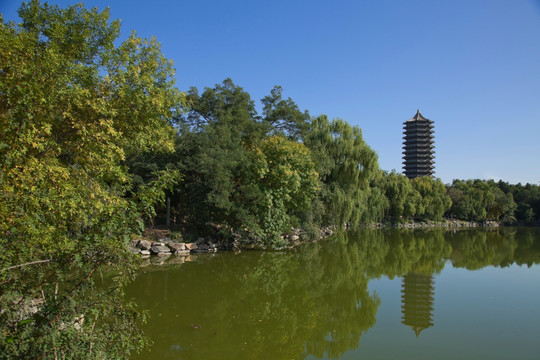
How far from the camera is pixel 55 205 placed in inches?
109

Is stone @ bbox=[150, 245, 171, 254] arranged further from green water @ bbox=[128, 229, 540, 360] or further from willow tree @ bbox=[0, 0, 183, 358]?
willow tree @ bbox=[0, 0, 183, 358]

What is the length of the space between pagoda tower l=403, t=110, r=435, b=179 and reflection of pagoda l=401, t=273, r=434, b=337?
3810 cm

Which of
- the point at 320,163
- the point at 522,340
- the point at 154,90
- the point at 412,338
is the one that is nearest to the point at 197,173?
the point at 320,163

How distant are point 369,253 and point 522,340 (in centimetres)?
850

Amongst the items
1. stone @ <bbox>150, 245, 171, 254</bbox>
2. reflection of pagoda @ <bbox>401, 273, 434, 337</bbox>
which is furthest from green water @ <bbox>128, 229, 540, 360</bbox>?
stone @ <bbox>150, 245, 171, 254</bbox>

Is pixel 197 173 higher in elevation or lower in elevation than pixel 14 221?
higher

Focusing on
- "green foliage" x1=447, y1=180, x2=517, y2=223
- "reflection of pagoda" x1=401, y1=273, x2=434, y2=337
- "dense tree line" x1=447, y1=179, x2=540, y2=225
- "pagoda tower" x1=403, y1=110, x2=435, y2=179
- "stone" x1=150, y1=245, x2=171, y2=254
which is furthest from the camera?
"pagoda tower" x1=403, y1=110, x2=435, y2=179

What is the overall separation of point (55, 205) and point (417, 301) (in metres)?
6.49

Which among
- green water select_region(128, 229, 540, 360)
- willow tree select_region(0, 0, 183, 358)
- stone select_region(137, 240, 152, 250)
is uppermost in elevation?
willow tree select_region(0, 0, 183, 358)

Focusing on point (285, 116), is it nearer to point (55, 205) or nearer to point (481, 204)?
point (55, 205)

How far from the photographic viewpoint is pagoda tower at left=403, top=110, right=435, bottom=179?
44.5 m

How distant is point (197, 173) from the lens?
44.1 ft

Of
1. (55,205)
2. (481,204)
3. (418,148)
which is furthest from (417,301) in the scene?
(418,148)

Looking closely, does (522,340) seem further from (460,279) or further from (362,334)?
(460,279)
